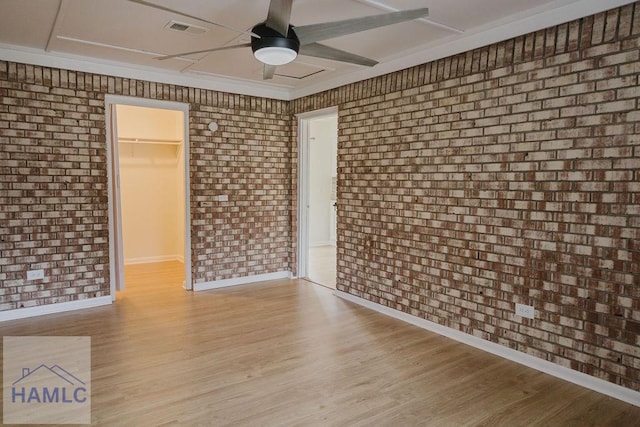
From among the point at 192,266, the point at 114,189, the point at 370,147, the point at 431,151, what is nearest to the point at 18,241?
the point at 114,189

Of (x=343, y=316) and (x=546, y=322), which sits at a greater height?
(x=546, y=322)

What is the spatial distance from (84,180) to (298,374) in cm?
318

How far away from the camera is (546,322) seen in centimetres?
304

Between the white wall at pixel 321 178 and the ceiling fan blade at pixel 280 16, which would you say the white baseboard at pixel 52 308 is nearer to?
the ceiling fan blade at pixel 280 16

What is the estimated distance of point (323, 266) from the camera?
6.79m

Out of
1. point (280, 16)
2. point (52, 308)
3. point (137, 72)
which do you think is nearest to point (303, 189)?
point (137, 72)

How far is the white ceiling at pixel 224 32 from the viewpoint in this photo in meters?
2.92

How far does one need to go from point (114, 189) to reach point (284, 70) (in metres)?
2.38

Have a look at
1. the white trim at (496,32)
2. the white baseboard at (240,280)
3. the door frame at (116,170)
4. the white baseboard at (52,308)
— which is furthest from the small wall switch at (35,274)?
the white trim at (496,32)

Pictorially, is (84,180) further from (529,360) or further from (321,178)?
(321,178)

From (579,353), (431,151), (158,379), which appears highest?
(431,151)

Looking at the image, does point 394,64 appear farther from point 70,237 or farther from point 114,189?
point 70,237

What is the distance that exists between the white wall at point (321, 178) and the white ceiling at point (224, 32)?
398 centimetres

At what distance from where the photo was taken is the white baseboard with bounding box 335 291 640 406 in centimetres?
268
